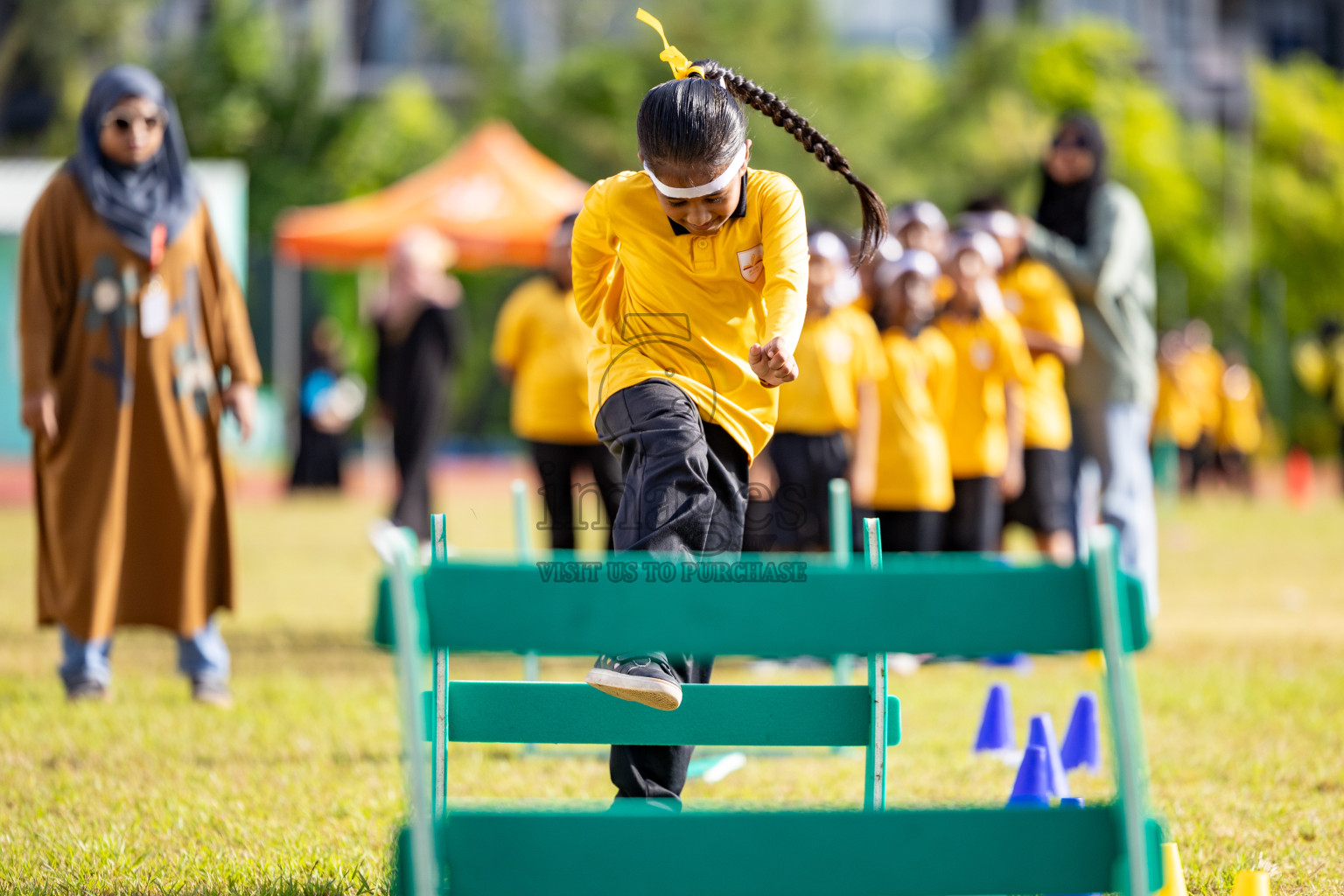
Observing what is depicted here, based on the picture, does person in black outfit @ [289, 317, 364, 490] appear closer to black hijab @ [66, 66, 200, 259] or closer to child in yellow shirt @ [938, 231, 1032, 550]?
child in yellow shirt @ [938, 231, 1032, 550]

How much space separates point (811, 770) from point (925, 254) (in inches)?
123

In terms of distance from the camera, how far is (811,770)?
15.8 ft

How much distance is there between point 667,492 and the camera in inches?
123

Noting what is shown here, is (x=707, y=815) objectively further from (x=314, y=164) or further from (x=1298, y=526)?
(x=314, y=164)

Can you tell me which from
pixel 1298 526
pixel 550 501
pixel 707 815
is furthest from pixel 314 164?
pixel 707 815

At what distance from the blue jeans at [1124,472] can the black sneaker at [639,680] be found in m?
4.44

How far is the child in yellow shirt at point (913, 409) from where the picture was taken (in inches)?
273

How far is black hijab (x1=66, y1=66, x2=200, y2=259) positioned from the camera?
5.71 metres

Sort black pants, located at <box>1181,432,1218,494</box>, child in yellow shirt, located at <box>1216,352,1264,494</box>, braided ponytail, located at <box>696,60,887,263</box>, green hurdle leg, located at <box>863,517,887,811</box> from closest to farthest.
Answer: green hurdle leg, located at <box>863,517,887,811</box> < braided ponytail, located at <box>696,60,887,263</box> < child in yellow shirt, located at <box>1216,352,1264,494</box> < black pants, located at <box>1181,432,1218,494</box>

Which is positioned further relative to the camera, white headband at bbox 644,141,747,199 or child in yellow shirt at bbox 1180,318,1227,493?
child in yellow shirt at bbox 1180,318,1227,493

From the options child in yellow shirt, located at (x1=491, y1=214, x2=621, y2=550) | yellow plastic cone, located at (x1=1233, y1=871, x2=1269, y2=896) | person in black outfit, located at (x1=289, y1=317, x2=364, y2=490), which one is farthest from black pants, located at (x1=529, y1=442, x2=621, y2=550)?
person in black outfit, located at (x1=289, y1=317, x2=364, y2=490)

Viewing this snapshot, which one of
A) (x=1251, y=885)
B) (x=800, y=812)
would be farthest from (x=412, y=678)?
(x=1251, y=885)

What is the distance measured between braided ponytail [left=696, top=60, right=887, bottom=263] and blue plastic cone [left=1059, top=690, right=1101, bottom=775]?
6.16ft

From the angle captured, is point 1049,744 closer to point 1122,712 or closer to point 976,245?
point 1122,712
